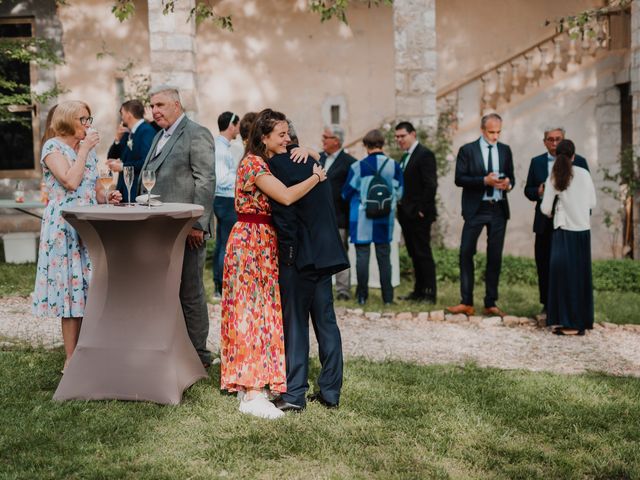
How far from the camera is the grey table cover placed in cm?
478

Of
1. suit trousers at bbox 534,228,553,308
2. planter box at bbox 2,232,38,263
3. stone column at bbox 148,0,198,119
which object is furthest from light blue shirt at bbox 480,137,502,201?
planter box at bbox 2,232,38,263

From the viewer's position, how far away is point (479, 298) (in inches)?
359

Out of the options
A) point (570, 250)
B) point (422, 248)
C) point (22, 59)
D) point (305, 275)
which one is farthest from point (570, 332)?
point (22, 59)

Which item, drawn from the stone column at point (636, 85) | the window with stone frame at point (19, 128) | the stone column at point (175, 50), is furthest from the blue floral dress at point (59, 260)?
the window with stone frame at point (19, 128)

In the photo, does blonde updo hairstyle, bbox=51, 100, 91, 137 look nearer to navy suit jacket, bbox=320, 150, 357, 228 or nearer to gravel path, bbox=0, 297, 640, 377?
gravel path, bbox=0, 297, 640, 377

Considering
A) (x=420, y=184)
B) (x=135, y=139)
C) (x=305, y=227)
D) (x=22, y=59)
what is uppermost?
(x=22, y=59)

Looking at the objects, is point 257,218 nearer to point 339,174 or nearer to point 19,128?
point 339,174

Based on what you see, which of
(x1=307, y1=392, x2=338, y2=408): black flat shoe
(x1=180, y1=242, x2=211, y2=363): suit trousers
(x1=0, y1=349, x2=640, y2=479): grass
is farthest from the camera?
(x1=180, y1=242, x2=211, y2=363): suit trousers

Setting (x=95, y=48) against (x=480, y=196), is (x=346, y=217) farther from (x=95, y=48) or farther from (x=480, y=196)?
(x=95, y=48)

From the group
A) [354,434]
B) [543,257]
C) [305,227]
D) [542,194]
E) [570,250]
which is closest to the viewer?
[354,434]

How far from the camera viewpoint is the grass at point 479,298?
8266 millimetres

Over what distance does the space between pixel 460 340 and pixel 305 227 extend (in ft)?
9.53

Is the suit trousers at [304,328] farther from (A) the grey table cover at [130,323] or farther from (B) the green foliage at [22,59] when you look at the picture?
(B) the green foliage at [22,59]

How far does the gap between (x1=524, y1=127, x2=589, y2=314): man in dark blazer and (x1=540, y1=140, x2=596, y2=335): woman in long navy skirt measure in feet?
1.33
